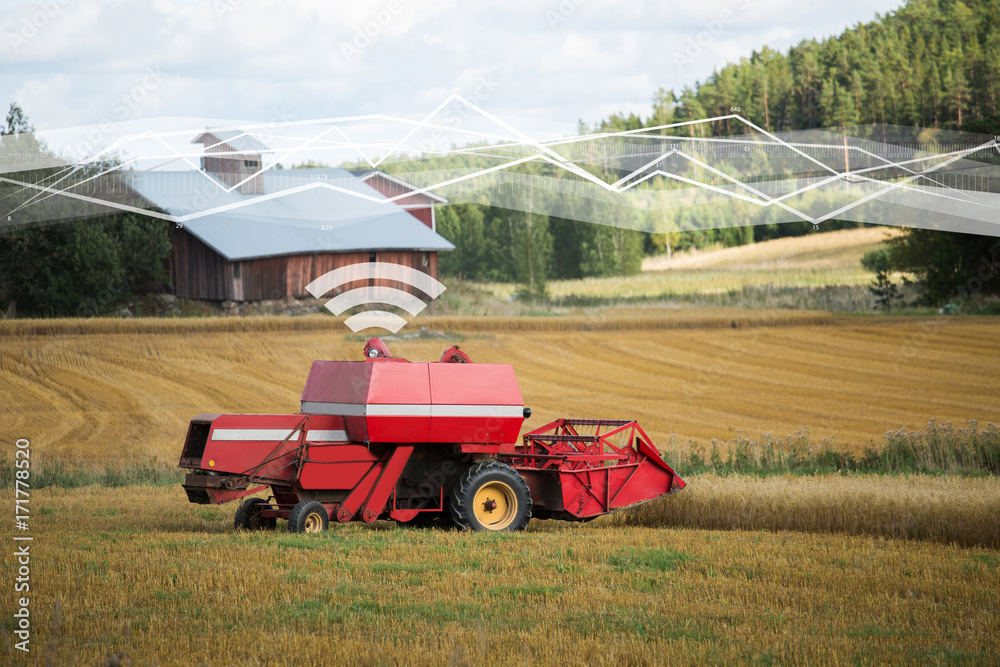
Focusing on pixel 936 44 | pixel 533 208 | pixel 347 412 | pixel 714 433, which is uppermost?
pixel 936 44

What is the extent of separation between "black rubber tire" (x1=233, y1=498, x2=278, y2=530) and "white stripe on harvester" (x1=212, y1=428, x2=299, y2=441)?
4.00ft

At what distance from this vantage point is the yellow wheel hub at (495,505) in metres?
12.5

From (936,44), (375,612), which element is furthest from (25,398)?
(936,44)

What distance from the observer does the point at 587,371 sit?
112ft

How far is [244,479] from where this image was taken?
11.6m

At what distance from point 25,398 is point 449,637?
23827 millimetres

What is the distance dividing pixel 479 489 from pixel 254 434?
9.68 ft

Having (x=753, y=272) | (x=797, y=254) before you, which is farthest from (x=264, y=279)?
(x=797, y=254)

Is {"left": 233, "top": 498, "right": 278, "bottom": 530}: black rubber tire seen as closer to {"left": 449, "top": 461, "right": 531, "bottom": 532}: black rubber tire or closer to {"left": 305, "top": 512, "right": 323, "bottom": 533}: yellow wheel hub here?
{"left": 305, "top": 512, "right": 323, "bottom": 533}: yellow wheel hub

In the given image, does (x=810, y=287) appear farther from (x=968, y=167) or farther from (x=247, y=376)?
(x=968, y=167)

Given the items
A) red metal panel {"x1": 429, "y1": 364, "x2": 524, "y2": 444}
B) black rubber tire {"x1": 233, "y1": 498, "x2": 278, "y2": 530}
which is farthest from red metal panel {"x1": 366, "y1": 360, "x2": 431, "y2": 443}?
black rubber tire {"x1": 233, "y1": 498, "x2": 278, "y2": 530}

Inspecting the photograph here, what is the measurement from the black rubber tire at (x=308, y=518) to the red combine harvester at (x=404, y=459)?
0.01m

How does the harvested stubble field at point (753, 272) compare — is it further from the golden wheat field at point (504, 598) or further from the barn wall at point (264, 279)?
the golden wheat field at point (504, 598)
